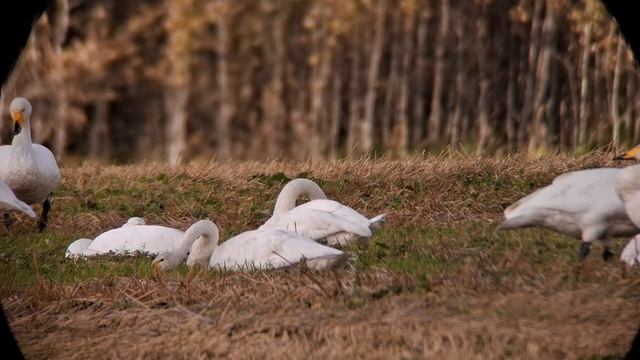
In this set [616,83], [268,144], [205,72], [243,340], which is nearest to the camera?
[243,340]

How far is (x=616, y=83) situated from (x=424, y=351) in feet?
9.49

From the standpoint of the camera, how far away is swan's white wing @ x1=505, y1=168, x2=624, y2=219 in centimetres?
673

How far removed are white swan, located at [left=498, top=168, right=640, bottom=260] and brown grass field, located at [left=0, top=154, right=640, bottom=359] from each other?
122mm

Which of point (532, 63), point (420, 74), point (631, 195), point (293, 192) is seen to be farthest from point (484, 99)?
point (420, 74)

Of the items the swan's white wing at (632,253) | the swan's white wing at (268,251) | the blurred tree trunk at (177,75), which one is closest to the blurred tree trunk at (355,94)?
the blurred tree trunk at (177,75)

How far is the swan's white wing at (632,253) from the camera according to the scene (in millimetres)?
6586

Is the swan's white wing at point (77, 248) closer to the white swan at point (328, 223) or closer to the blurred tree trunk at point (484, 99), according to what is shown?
the white swan at point (328, 223)

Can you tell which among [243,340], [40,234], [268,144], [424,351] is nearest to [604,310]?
[424,351]

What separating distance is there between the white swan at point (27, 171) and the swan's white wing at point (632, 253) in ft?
17.4

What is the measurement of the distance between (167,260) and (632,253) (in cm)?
298

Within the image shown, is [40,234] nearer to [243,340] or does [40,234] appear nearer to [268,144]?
[243,340]

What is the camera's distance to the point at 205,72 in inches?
1127

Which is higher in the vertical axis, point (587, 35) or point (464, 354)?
point (587, 35)

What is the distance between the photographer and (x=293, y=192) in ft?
28.3
